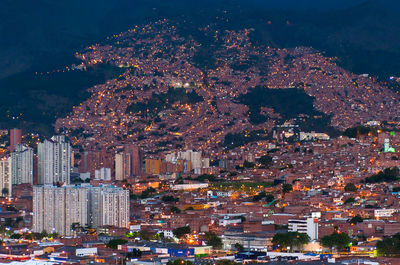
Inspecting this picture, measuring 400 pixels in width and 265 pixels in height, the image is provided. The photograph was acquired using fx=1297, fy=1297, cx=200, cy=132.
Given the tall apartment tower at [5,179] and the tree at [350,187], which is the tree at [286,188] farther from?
the tall apartment tower at [5,179]

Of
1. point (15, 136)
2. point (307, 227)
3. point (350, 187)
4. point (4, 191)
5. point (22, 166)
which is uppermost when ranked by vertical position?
point (15, 136)

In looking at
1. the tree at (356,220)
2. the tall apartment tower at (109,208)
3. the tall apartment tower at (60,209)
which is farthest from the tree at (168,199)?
the tree at (356,220)

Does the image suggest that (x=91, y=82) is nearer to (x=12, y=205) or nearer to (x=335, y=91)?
(x=335, y=91)

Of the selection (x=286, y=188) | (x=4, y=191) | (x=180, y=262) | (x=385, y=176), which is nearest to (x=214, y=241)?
(x=180, y=262)

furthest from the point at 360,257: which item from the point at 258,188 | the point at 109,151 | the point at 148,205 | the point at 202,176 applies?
the point at 109,151

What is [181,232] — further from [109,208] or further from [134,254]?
[134,254]

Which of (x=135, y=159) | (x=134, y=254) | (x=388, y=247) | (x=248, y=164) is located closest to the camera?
(x=134, y=254)

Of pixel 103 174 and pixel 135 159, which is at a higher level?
pixel 135 159
